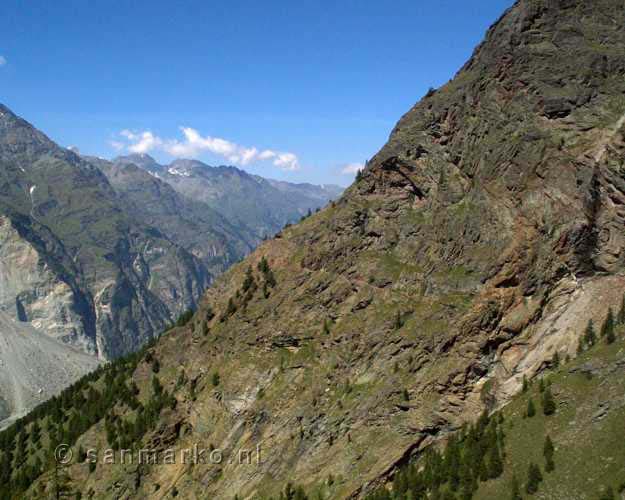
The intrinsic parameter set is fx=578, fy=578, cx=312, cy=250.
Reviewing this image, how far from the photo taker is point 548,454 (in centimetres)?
5612

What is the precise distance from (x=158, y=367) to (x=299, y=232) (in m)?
43.5

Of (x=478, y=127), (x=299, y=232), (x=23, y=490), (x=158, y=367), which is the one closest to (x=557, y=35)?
(x=478, y=127)

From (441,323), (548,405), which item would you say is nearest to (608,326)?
(548,405)

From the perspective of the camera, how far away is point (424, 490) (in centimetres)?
6300

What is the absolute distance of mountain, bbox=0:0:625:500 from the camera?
65.9 metres

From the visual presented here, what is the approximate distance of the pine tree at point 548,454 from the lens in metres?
54.9

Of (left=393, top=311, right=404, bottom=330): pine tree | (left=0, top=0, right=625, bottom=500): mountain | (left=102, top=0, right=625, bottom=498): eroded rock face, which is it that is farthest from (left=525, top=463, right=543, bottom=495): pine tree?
(left=393, top=311, right=404, bottom=330): pine tree

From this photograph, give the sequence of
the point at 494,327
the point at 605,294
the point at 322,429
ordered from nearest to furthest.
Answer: the point at 605,294 < the point at 494,327 < the point at 322,429

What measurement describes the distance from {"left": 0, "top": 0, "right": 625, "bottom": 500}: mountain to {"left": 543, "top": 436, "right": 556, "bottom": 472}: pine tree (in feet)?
1.61

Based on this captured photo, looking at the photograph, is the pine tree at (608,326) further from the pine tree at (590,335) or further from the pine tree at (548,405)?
the pine tree at (548,405)

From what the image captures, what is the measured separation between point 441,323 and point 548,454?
30.6m

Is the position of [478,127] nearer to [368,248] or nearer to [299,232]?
[368,248]

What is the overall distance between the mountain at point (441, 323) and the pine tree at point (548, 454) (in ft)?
1.61

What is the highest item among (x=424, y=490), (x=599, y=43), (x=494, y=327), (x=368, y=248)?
(x=599, y=43)
